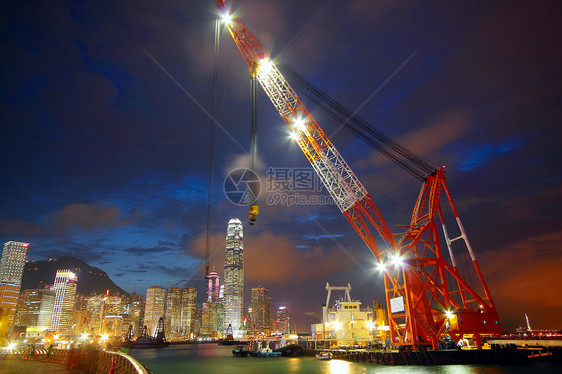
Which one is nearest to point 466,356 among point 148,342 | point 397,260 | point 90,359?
point 397,260

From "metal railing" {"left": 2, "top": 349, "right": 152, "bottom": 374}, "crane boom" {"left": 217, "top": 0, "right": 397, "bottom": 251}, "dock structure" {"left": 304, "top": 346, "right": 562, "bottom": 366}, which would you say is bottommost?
"dock structure" {"left": 304, "top": 346, "right": 562, "bottom": 366}

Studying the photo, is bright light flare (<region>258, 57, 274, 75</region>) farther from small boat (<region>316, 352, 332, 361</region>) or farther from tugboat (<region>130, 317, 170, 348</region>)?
tugboat (<region>130, 317, 170, 348</region>)

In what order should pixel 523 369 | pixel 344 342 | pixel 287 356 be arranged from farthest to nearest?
pixel 287 356 → pixel 344 342 → pixel 523 369

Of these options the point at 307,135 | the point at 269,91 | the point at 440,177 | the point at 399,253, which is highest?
the point at 269,91

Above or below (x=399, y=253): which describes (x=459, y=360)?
below

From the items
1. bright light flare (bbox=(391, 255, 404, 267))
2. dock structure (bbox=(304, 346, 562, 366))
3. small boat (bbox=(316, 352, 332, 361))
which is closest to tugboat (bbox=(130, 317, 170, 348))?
small boat (bbox=(316, 352, 332, 361))

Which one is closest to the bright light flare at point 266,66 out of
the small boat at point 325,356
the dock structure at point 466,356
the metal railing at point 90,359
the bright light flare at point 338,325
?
the metal railing at point 90,359

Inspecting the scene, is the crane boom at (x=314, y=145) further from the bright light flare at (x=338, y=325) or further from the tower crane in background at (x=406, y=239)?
the bright light flare at (x=338, y=325)

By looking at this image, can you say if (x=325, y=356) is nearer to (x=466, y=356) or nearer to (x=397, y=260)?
(x=466, y=356)

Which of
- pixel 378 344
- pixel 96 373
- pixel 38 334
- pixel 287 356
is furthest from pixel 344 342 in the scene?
pixel 38 334

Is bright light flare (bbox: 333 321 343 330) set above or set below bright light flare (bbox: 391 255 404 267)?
below

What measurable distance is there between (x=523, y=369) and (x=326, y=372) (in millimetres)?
24018

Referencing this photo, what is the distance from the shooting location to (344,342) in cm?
6838

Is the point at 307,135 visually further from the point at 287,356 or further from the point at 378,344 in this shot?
the point at 287,356
